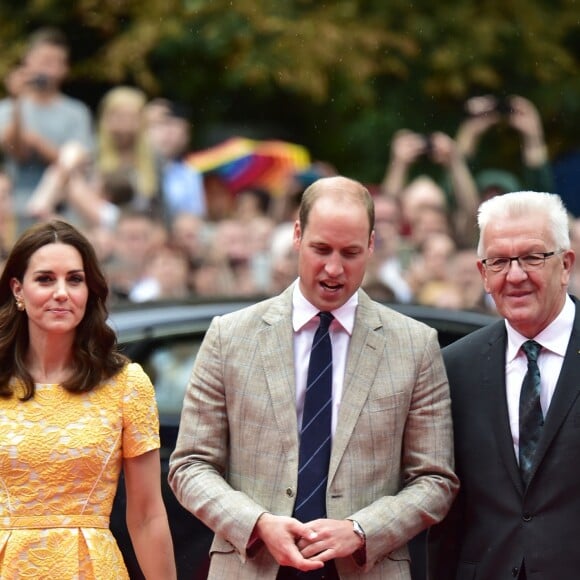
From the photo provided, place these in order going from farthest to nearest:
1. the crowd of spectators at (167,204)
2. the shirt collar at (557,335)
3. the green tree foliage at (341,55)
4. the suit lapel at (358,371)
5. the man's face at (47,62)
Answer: the green tree foliage at (341,55)
the man's face at (47,62)
the crowd of spectators at (167,204)
the shirt collar at (557,335)
the suit lapel at (358,371)

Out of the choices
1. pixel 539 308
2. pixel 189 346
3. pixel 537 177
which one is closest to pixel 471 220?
pixel 537 177

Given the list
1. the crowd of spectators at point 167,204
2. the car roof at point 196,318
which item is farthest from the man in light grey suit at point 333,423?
the crowd of spectators at point 167,204

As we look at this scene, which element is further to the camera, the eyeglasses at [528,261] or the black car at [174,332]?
the black car at [174,332]

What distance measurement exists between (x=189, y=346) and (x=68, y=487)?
2.29 m

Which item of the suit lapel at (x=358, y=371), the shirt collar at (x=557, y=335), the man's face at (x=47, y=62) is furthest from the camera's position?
the man's face at (x=47, y=62)

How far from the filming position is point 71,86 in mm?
16344

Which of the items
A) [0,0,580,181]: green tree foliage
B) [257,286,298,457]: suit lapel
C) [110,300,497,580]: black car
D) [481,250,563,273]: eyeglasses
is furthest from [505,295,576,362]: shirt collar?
[0,0,580,181]: green tree foliage

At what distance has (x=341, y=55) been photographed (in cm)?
1540

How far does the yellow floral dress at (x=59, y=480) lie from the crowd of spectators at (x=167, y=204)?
5.42 metres

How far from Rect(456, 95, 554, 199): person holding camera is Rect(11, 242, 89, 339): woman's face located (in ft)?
23.6

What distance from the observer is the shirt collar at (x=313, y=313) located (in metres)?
4.96

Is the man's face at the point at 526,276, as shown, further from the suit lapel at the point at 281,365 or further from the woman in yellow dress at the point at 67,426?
the woman in yellow dress at the point at 67,426

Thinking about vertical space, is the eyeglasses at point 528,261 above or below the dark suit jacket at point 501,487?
above

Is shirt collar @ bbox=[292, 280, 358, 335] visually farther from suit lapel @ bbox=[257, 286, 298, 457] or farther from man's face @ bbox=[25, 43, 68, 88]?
man's face @ bbox=[25, 43, 68, 88]
